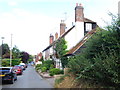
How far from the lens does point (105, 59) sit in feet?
19.2

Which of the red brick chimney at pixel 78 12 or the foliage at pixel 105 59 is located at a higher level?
the red brick chimney at pixel 78 12

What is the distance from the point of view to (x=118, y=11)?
23.3ft

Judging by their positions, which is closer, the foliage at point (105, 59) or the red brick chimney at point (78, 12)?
the foliage at point (105, 59)

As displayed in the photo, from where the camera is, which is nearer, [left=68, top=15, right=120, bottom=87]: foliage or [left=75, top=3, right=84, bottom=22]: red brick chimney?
[left=68, top=15, right=120, bottom=87]: foliage

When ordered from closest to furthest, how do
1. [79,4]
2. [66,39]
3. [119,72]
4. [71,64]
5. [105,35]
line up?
[119,72] < [105,35] < [71,64] < [79,4] < [66,39]

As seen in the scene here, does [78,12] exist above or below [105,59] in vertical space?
above

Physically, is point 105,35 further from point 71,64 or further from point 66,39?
point 66,39

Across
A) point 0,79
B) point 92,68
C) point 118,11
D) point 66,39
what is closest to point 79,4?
point 66,39

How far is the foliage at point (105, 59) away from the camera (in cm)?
547

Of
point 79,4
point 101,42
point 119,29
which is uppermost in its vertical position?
point 79,4

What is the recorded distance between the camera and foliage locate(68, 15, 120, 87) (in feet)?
18.0

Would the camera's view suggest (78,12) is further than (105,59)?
Yes

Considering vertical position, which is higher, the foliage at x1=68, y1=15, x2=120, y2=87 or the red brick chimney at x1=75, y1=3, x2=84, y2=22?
the red brick chimney at x1=75, y1=3, x2=84, y2=22

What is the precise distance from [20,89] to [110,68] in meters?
7.48
